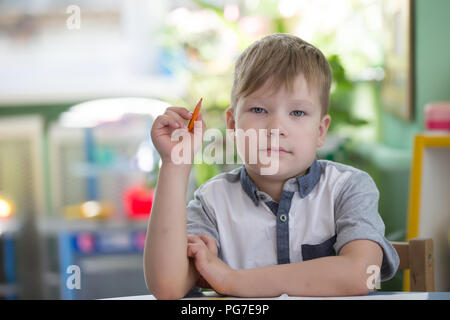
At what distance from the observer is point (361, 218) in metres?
0.76

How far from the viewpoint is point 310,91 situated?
31.3 inches

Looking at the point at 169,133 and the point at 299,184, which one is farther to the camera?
the point at 299,184

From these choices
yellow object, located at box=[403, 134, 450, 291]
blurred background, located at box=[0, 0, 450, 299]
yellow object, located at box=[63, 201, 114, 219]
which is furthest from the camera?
yellow object, located at box=[63, 201, 114, 219]

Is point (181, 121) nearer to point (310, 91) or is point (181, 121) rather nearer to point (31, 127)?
point (310, 91)

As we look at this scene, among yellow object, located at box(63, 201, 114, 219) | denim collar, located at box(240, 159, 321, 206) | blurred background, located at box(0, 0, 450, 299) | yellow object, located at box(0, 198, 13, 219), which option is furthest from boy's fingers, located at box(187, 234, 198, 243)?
yellow object, located at box(0, 198, 13, 219)

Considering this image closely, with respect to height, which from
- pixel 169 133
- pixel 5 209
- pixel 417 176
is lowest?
pixel 5 209

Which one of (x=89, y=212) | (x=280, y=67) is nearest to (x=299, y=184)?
(x=280, y=67)

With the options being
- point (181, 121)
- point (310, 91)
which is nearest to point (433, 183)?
point (310, 91)

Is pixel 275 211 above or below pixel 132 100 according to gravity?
below

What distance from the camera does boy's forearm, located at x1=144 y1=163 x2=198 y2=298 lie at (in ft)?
2.25

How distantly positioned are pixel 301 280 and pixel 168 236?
156mm

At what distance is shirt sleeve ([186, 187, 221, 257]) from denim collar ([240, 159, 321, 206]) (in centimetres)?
6

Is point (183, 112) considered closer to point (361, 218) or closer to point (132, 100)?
point (361, 218)

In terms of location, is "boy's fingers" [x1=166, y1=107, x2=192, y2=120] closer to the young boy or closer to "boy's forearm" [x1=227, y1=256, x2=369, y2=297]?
the young boy
